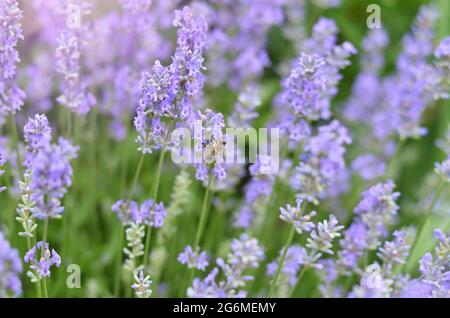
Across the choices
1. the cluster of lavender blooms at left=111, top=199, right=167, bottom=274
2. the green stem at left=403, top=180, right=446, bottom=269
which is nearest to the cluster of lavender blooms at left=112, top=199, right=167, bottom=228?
the cluster of lavender blooms at left=111, top=199, right=167, bottom=274

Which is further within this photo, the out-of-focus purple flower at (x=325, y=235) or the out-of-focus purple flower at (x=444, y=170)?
the out-of-focus purple flower at (x=444, y=170)

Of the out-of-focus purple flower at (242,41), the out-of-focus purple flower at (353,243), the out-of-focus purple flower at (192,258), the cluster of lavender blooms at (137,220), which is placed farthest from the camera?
the out-of-focus purple flower at (242,41)

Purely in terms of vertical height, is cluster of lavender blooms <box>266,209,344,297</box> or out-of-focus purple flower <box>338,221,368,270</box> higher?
cluster of lavender blooms <box>266,209,344,297</box>

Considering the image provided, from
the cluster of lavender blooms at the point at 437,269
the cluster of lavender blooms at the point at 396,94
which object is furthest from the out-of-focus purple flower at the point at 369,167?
the cluster of lavender blooms at the point at 437,269

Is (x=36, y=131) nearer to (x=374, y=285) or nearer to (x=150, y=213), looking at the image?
(x=150, y=213)

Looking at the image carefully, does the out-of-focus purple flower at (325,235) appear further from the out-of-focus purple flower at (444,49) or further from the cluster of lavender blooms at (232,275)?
the out-of-focus purple flower at (444,49)

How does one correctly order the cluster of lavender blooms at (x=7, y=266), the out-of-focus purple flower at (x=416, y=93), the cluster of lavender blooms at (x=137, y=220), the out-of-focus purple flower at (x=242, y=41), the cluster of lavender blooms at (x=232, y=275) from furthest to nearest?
the out-of-focus purple flower at (x=242, y=41), the out-of-focus purple flower at (x=416, y=93), the cluster of lavender blooms at (x=232, y=275), the cluster of lavender blooms at (x=137, y=220), the cluster of lavender blooms at (x=7, y=266)

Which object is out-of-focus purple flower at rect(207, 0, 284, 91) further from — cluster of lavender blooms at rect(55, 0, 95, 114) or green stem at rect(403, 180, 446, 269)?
green stem at rect(403, 180, 446, 269)
